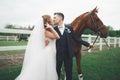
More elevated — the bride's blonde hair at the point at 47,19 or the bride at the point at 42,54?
the bride's blonde hair at the point at 47,19

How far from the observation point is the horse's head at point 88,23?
6523mm

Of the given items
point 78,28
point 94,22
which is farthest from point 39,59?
point 94,22

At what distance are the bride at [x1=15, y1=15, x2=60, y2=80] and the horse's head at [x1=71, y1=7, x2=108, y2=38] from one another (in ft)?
4.79

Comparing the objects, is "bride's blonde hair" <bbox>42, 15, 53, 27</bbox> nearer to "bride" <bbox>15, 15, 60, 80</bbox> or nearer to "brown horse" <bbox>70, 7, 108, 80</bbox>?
"bride" <bbox>15, 15, 60, 80</bbox>

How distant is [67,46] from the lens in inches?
204

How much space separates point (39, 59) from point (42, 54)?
0.42 ft

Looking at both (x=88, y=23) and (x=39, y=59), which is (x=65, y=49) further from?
(x=88, y=23)

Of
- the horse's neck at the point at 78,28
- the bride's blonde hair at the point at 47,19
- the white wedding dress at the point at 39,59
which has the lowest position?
the white wedding dress at the point at 39,59

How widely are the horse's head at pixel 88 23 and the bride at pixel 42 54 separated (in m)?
1.46

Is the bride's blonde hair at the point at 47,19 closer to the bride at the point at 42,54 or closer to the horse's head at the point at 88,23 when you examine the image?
the bride at the point at 42,54

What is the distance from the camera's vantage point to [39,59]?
5082 mm

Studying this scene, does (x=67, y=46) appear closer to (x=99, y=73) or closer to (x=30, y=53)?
A: (x=30, y=53)

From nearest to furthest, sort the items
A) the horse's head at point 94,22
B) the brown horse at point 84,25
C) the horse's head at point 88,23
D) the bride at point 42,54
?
the bride at point 42,54 < the brown horse at point 84,25 < the horse's head at point 88,23 < the horse's head at point 94,22

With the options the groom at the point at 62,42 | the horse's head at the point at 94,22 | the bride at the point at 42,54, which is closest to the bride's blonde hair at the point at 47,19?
the bride at the point at 42,54
